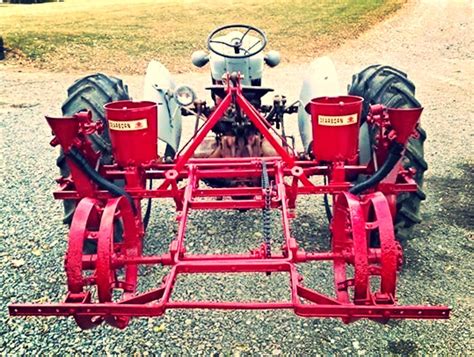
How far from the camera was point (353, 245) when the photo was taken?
7.38 feet

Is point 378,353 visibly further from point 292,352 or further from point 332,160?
point 332,160

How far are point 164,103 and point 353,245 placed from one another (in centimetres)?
228

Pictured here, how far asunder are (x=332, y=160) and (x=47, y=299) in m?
1.95

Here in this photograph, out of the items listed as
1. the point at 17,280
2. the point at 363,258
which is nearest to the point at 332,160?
the point at 363,258

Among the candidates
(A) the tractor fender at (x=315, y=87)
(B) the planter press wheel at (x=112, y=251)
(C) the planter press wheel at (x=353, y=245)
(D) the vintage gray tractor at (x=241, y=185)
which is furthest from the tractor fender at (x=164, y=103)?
(C) the planter press wheel at (x=353, y=245)

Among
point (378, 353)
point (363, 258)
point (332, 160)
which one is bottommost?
point (378, 353)

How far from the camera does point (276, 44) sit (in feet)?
43.9

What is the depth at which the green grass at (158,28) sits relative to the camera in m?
12.2

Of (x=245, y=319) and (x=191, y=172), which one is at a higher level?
(x=191, y=172)

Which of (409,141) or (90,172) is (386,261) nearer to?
(409,141)

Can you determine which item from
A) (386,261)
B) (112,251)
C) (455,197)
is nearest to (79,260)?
(112,251)

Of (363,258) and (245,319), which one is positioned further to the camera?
(245,319)

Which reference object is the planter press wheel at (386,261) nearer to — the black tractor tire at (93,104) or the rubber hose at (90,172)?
the rubber hose at (90,172)

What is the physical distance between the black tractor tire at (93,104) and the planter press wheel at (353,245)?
1548 mm
